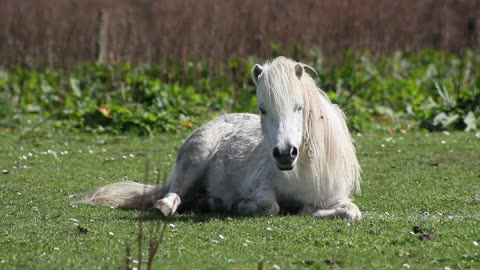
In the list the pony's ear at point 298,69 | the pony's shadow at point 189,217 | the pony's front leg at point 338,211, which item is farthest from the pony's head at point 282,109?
the pony's shadow at point 189,217

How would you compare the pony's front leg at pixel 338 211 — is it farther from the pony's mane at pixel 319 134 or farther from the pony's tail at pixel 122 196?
the pony's tail at pixel 122 196

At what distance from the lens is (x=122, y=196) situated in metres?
8.84

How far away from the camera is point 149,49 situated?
62.6 ft

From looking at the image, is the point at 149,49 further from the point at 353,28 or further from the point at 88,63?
the point at 353,28

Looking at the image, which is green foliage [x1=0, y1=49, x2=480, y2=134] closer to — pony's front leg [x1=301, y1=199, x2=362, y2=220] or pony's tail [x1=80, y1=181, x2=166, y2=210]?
pony's tail [x1=80, y1=181, x2=166, y2=210]

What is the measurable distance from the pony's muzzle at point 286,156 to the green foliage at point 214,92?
672 centimetres

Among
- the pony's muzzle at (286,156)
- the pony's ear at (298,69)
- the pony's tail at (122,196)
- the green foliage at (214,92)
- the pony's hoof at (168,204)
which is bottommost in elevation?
the green foliage at (214,92)

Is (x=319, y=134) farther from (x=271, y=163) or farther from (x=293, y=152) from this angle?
(x=293, y=152)

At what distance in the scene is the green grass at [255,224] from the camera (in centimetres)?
612

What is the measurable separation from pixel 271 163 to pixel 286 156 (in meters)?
1.11

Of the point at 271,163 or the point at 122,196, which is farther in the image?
the point at 122,196

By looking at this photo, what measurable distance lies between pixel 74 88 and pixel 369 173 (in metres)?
8.24

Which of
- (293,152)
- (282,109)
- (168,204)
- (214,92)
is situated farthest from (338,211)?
(214,92)

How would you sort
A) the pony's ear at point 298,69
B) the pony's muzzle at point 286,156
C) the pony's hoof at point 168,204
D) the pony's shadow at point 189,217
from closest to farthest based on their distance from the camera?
the pony's muzzle at point 286,156
the pony's ear at point 298,69
the pony's shadow at point 189,217
the pony's hoof at point 168,204
